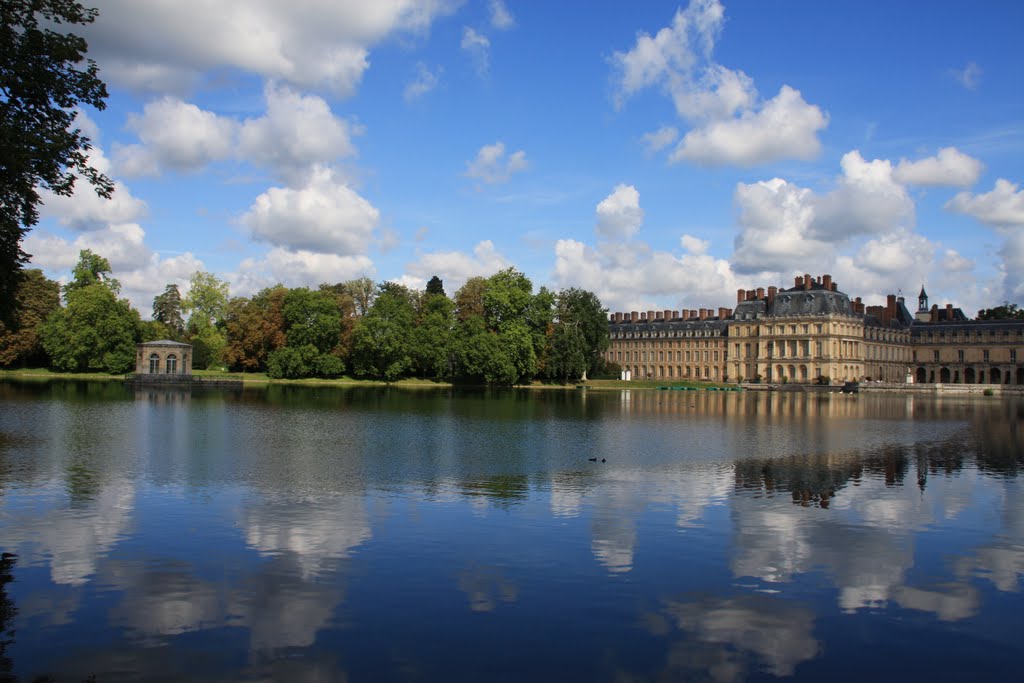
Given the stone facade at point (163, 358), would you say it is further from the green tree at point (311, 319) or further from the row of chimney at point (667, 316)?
the row of chimney at point (667, 316)

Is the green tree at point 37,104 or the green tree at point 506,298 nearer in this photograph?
the green tree at point 37,104

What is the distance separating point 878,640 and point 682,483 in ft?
38.4

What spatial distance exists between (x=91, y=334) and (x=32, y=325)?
8.27m

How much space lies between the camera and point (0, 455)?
79.8 feet

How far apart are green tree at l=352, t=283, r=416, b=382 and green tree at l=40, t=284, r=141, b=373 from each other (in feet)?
83.6

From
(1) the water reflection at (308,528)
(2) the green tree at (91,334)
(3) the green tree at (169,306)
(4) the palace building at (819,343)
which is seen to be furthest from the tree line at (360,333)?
(1) the water reflection at (308,528)

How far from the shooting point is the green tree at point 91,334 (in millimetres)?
92750

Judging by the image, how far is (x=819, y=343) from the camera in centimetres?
13000

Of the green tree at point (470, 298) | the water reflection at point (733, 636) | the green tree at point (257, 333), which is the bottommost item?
the water reflection at point (733, 636)

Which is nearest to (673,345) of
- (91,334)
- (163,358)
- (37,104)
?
(163,358)

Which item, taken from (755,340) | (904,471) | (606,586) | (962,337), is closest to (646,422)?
(904,471)

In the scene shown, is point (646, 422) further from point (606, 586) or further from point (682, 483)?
point (606, 586)

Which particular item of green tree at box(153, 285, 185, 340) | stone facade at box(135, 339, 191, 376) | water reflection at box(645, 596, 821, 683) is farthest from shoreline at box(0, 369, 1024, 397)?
water reflection at box(645, 596, 821, 683)

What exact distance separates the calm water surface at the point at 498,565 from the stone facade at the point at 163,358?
64.5 metres
